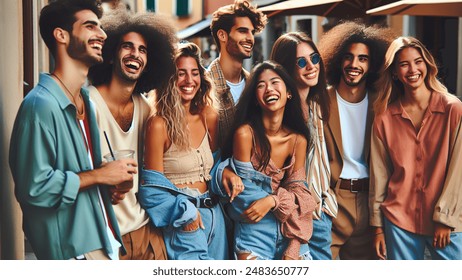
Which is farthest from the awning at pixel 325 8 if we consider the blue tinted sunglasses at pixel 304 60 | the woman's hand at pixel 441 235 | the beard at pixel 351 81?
the woman's hand at pixel 441 235

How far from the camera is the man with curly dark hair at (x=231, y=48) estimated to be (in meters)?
6.27

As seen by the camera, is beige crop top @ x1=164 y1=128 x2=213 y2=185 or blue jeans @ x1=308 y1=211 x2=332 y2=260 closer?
beige crop top @ x1=164 y1=128 x2=213 y2=185

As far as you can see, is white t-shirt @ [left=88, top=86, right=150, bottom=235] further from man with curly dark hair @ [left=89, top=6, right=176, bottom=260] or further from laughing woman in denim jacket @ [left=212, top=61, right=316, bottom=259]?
laughing woman in denim jacket @ [left=212, top=61, right=316, bottom=259]

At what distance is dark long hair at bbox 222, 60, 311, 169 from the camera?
6.27 meters

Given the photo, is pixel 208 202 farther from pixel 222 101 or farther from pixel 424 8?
pixel 424 8

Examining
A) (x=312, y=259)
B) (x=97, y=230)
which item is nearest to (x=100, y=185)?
(x=97, y=230)

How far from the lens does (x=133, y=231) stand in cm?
623

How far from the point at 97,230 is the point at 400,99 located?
194 cm

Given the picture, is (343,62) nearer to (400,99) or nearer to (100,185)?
(400,99)

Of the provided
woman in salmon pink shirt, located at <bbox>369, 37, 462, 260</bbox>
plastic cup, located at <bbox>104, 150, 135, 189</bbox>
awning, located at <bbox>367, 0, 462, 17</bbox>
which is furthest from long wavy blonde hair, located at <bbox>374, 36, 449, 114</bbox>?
plastic cup, located at <bbox>104, 150, 135, 189</bbox>

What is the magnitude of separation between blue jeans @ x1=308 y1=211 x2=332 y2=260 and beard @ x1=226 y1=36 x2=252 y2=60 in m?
1.05

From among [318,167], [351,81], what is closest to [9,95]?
[318,167]

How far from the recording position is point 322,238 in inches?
256

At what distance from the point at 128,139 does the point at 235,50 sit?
2.65ft
